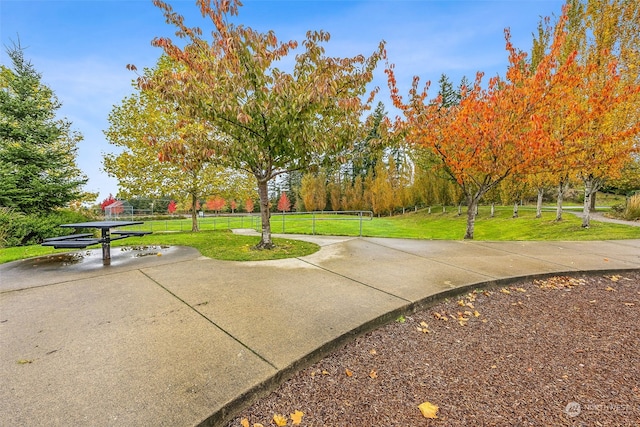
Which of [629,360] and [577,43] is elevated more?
[577,43]

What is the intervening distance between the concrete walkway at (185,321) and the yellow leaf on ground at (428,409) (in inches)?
27.8

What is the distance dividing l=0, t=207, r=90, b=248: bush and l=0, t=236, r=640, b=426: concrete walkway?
494 cm

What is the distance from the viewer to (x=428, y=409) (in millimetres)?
1582

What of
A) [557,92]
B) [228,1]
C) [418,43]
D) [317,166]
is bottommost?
[317,166]

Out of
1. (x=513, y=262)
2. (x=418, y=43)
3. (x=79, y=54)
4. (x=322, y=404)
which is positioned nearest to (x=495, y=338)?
(x=322, y=404)

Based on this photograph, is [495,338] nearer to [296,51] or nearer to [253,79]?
[253,79]

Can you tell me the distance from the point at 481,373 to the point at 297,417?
Answer: 4.30 feet

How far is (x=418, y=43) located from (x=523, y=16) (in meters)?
2.89

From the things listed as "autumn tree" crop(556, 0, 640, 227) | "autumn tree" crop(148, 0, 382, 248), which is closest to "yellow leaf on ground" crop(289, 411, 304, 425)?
"autumn tree" crop(148, 0, 382, 248)

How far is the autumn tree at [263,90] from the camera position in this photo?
4328 millimetres

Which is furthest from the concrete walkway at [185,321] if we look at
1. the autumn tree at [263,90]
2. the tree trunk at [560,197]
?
the tree trunk at [560,197]

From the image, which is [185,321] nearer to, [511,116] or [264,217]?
[264,217]

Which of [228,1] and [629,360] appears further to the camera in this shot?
[228,1]

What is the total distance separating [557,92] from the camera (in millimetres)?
6719
